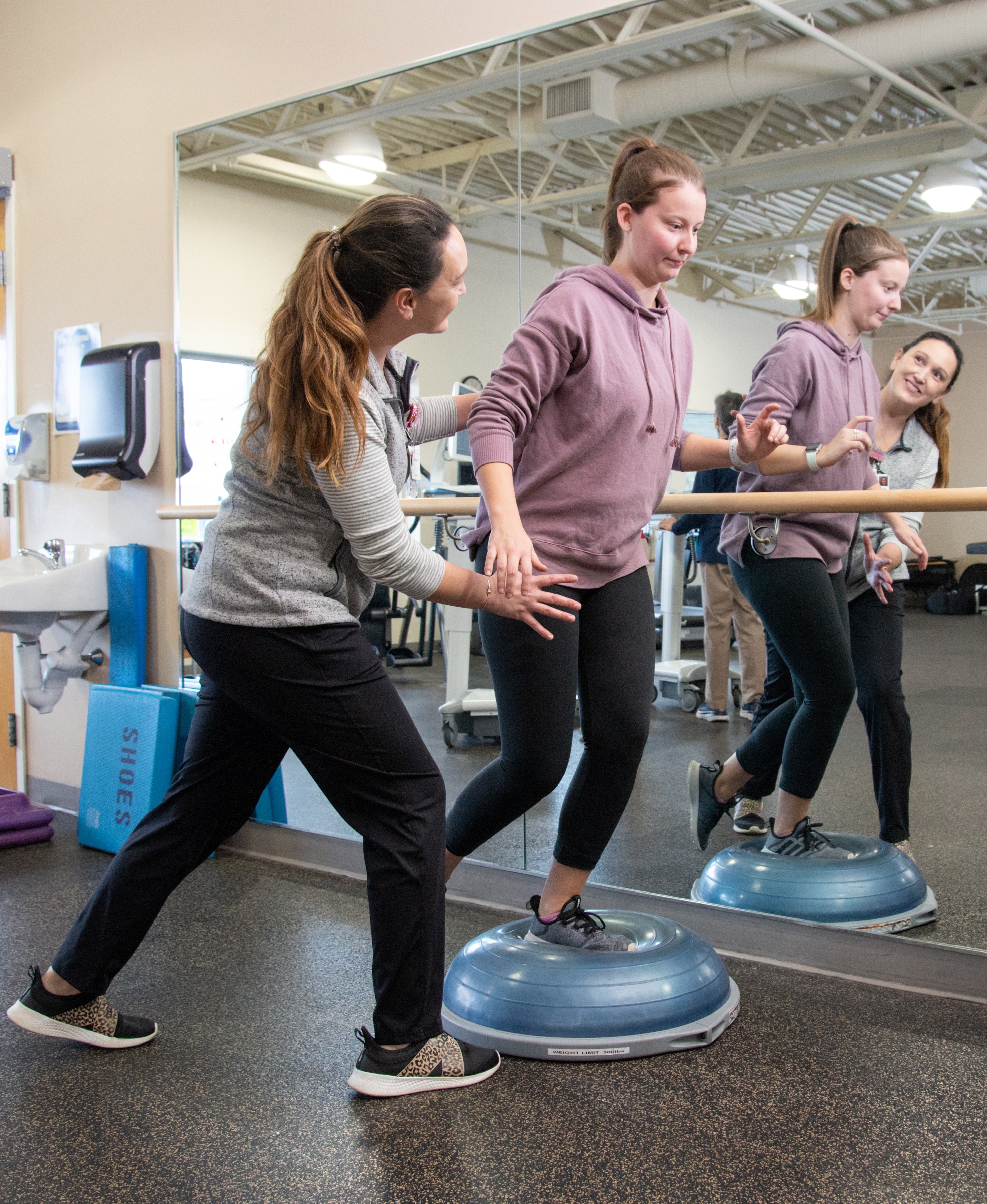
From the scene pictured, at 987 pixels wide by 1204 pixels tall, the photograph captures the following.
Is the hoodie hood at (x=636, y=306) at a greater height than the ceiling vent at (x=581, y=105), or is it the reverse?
the ceiling vent at (x=581, y=105)

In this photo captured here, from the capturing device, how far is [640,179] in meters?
1.84

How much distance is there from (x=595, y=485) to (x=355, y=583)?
0.43 metres

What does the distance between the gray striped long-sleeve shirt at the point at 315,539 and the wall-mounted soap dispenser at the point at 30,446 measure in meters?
2.19

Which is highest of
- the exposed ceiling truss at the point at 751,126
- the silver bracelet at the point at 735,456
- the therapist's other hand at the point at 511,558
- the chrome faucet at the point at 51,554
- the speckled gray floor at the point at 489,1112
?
the exposed ceiling truss at the point at 751,126

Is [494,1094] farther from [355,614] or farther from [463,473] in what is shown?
[463,473]

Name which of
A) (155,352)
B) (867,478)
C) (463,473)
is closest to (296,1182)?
(867,478)

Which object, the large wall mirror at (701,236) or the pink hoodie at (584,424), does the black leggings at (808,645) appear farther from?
the pink hoodie at (584,424)

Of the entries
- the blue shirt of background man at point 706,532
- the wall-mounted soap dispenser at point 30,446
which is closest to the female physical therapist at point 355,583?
the blue shirt of background man at point 706,532

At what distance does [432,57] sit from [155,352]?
1188 millimetres

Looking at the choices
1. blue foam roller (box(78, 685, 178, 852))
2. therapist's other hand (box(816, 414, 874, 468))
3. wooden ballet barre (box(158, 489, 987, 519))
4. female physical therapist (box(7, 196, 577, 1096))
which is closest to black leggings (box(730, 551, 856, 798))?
wooden ballet barre (box(158, 489, 987, 519))

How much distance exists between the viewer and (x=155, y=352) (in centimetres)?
324

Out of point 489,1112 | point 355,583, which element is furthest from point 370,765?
point 489,1112

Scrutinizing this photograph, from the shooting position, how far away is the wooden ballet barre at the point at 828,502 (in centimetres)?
196

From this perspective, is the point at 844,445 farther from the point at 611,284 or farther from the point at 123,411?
the point at 123,411
